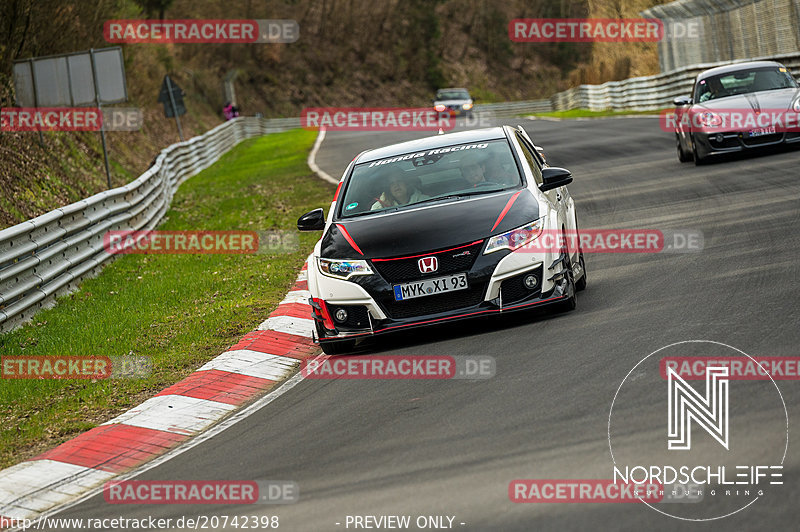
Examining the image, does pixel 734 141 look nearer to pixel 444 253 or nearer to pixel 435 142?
pixel 435 142

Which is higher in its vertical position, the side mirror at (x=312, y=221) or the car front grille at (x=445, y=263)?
the side mirror at (x=312, y=221)

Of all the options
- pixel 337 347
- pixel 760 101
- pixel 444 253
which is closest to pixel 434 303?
pixel 444 253

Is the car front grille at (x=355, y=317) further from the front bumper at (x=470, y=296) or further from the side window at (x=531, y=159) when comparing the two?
the side window at (x=531, y=159)

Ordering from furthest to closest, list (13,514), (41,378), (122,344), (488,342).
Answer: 1. (122,344)
2. (41,378)
3. (488,342)
4. (13,514)

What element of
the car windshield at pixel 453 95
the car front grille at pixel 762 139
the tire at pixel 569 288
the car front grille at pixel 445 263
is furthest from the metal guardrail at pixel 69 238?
the car windshield at pixel 453 95

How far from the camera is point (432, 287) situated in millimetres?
8086

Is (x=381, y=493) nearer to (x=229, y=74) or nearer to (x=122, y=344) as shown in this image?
(x=122, y=344)

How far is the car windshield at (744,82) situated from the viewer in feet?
57.6

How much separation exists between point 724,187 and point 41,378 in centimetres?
927

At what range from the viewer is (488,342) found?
26.0ft

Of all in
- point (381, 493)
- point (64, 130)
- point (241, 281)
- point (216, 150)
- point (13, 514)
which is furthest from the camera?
point (216, 150)

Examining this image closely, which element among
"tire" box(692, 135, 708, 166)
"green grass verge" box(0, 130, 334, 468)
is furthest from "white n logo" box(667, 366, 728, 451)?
"tire" box(692, 135, 708, 166)

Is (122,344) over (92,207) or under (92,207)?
under

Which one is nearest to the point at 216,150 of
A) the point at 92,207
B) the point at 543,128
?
the point at 543,128
